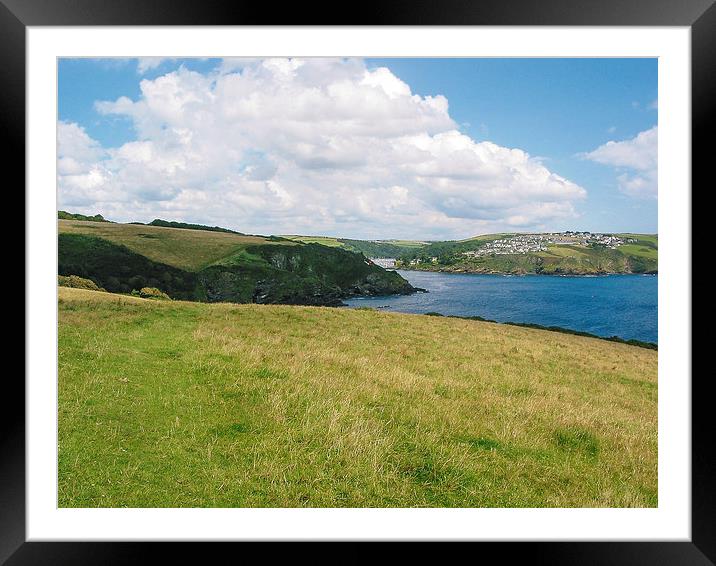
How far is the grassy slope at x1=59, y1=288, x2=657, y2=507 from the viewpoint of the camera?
356 cm

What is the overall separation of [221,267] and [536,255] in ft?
55.0

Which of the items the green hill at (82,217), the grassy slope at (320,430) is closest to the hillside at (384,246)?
the grassy slope at (320,430)

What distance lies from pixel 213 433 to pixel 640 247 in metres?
15.4

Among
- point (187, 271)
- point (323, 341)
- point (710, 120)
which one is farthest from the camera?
point (187, 271)

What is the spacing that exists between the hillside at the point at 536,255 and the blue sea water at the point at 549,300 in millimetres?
439

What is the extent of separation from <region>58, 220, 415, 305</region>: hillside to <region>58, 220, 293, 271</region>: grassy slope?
0.06 meters

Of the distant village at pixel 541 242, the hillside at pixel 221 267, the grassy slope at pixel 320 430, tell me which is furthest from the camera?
the hillside at pixel 221 267

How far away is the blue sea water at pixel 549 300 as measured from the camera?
17.2 m

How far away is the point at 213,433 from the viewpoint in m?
4.05

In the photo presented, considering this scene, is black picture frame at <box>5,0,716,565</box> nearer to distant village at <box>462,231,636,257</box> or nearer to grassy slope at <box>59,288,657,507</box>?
grassy slope at <box>59,288,657,507</box>

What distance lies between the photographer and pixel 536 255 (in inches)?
822
